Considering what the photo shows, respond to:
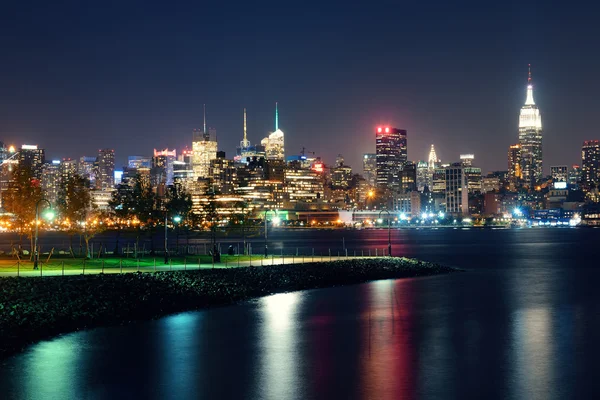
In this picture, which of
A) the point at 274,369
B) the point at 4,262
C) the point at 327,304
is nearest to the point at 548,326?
the point at 327,304

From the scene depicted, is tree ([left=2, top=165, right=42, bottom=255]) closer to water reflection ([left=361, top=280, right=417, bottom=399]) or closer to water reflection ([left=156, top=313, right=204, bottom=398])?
water reflection ([left=156, top=313, right=204, bottom=398])

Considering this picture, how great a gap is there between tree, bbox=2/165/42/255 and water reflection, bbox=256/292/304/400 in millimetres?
23616

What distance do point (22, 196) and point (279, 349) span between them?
36.4 metres

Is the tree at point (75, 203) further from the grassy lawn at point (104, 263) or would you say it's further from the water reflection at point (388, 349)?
the water reflection at point (388, 349)

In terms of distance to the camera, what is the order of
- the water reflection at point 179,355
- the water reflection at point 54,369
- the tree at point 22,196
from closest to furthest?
1. the water reflection at point 54,369
2. the water reflection at point 179,355
3. the tree at point 22,196

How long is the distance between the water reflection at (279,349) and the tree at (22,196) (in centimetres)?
2362

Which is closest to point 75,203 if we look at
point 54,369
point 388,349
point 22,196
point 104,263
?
point 22,196

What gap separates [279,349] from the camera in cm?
3219

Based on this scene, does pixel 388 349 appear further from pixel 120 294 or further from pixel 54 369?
pixel 120 294

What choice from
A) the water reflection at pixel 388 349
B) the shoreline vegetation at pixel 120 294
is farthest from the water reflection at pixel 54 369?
the water reflection at pixel 388 349

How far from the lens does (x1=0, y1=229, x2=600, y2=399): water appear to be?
24.8 m

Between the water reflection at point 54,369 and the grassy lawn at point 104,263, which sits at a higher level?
the grassy lawn at point 104,263

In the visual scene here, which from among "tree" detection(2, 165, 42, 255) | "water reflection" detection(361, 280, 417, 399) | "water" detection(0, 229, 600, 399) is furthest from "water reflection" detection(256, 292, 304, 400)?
"tree" detection(2, 165, 42, 255)

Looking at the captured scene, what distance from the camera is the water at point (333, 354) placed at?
2477 cm
